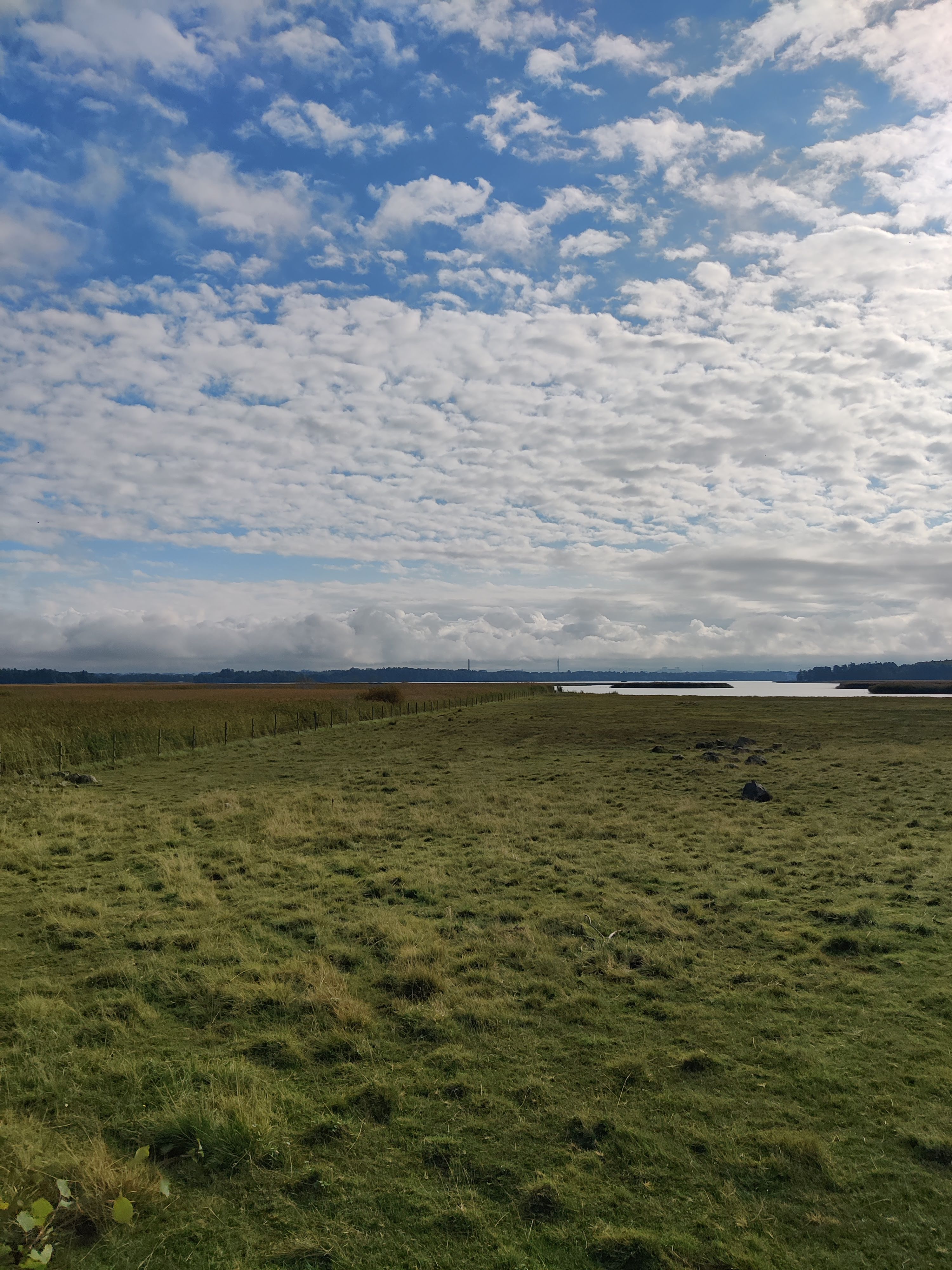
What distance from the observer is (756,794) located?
22.3 meters

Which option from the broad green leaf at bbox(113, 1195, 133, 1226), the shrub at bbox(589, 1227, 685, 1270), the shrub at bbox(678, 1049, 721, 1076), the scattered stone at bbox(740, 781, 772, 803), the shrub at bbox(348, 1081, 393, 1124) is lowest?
the scattered stone at bbox(740, 781, 772, 803)

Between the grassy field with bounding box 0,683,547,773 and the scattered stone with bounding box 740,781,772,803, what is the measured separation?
26407 mm

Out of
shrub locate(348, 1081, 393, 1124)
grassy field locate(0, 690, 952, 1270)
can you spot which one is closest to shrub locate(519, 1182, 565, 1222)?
grassy field locate(0, 690, 952, 1270)

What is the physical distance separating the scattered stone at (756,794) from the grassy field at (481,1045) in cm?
402

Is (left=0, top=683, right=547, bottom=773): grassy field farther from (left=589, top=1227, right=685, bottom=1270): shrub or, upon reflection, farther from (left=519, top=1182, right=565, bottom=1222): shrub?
(left=589, top=1227, right=685, bottom=1270): shrub

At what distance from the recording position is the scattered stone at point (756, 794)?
22.2 meters

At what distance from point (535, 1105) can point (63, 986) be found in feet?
20.8

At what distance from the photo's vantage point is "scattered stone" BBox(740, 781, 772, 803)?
22.2 m

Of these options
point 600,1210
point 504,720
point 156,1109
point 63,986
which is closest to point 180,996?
point 63,986

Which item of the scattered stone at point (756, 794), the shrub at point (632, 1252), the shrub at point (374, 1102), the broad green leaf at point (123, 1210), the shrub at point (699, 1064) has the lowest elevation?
the scattered stone at point (756, 794)

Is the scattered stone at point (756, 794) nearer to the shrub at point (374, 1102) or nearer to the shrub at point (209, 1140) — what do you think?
the shrub at point (374, 1102)

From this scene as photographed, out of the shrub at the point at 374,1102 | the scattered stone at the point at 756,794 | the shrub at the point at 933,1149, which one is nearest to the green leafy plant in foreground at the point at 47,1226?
the shrub at the point at 374,1102

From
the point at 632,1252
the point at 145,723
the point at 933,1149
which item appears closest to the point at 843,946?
the point at 933,1149

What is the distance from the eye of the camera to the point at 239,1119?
598 centimetres
